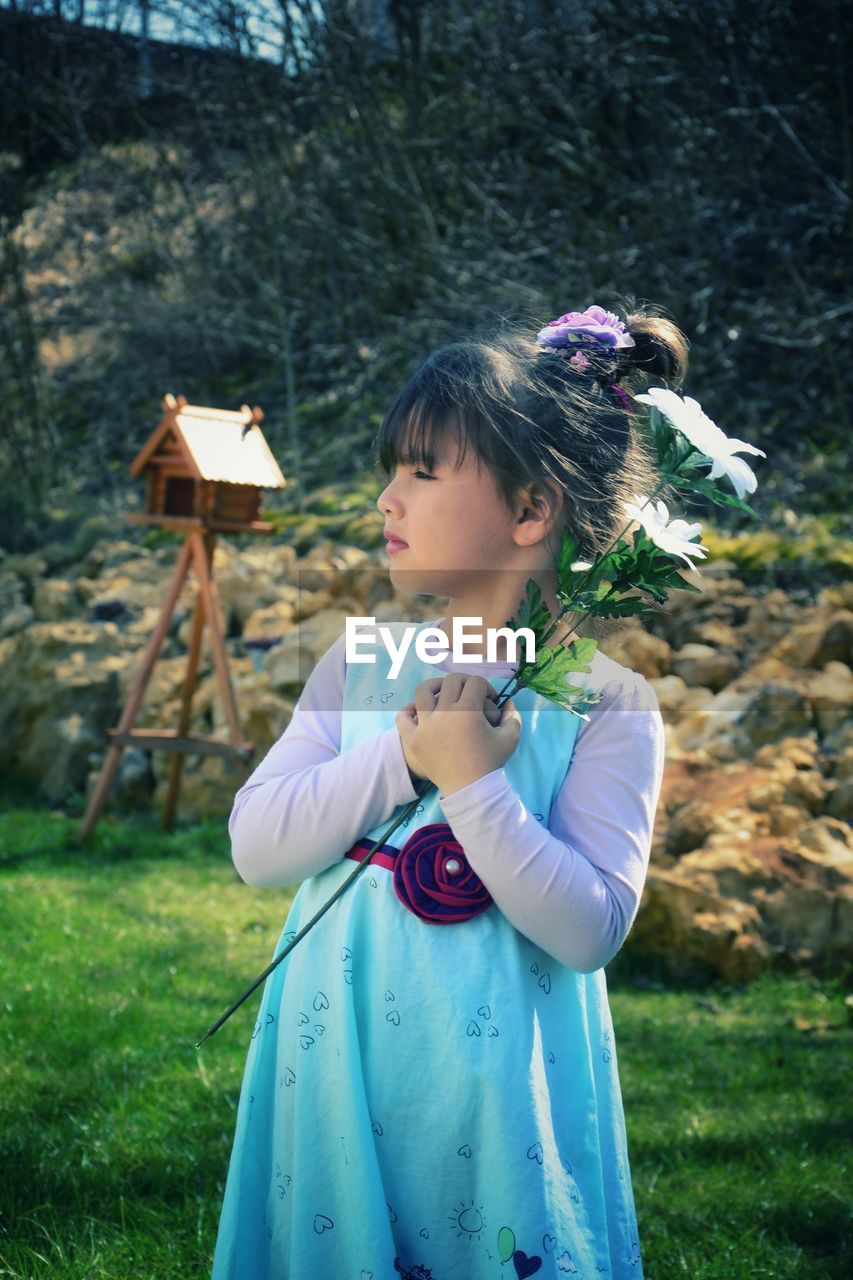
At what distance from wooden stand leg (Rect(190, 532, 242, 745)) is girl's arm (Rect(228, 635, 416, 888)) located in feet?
10.9

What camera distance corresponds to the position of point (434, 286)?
8055 mm

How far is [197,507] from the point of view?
15.5 feet

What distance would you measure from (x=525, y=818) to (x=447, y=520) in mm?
368

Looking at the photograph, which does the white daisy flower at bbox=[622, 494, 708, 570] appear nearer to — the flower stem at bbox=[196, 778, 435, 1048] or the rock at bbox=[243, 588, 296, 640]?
the flower stem at bbox=[196, 778, 435, 1048]

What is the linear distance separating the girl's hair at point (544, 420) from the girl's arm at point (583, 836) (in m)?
0.23

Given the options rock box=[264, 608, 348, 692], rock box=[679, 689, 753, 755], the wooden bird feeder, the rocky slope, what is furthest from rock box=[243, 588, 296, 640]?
rock box=[679, 689, 753, 755]

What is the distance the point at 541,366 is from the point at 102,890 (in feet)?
→ 11.1

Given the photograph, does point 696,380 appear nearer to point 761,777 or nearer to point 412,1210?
point 761,777

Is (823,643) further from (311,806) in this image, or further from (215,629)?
(311,806)

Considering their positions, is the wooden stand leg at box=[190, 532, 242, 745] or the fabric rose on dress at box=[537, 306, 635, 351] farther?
the wooden stand leg at box=[190, 532, 242, 745]

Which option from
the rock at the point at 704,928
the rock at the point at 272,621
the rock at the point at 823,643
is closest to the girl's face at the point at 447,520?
the rock at the point at 704,928

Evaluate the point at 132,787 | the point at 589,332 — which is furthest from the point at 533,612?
the point at 132,787

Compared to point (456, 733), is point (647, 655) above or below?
below

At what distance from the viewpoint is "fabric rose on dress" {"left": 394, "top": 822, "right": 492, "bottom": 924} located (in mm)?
1283
